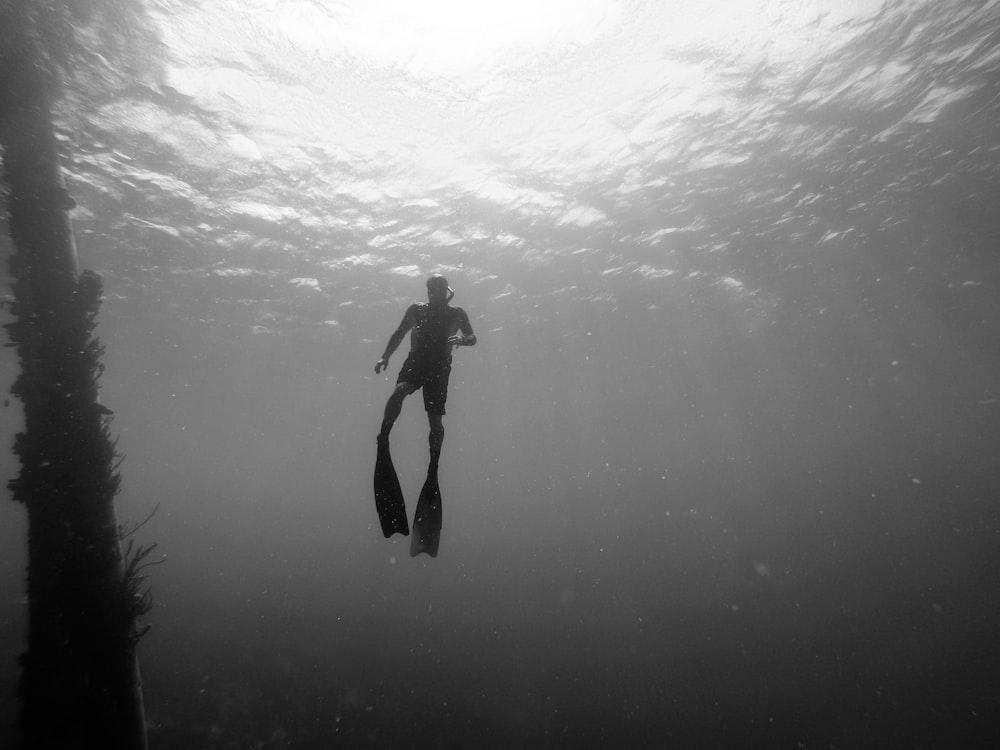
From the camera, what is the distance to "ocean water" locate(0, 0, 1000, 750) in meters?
9.34

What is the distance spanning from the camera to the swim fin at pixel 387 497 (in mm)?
4344

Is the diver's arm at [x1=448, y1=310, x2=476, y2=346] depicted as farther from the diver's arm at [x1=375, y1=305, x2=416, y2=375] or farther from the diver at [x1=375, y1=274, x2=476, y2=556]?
the diver's arm at [x1=375, y1=305, x2=416, y2=375]

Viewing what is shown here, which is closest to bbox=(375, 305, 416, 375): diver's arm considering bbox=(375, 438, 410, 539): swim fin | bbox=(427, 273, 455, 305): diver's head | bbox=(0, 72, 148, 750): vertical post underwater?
bbox=(427, 273, 455, 305): diver's head

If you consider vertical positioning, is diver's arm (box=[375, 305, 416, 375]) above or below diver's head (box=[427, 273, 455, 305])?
below

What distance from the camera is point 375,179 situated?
12797 mm

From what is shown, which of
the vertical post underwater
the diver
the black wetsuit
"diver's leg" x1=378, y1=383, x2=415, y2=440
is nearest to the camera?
"diver's leg" x1=378, y1=383, x2=415, y2=440

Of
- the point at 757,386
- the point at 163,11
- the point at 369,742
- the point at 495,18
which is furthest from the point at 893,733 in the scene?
the point at 757,386

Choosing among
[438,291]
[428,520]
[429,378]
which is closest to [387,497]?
[428,520]

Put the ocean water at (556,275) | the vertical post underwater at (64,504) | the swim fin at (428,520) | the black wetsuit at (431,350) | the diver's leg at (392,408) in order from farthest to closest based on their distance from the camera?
the ocean water at (556,275), the vertical post underwater at (64,504), the black wetsuit at (431,350), the swim fin at (428,520), the diver's leg at (392,408)

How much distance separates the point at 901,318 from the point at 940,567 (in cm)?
1830

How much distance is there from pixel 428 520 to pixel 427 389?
148 centimetres

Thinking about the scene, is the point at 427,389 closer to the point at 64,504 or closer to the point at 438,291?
the point at 438,291

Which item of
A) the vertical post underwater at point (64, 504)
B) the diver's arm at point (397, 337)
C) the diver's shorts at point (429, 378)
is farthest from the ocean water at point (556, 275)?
the diver's shorts at point (429, 378)

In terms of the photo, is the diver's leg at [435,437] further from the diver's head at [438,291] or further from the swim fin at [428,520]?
the diver's head at [438,291]
